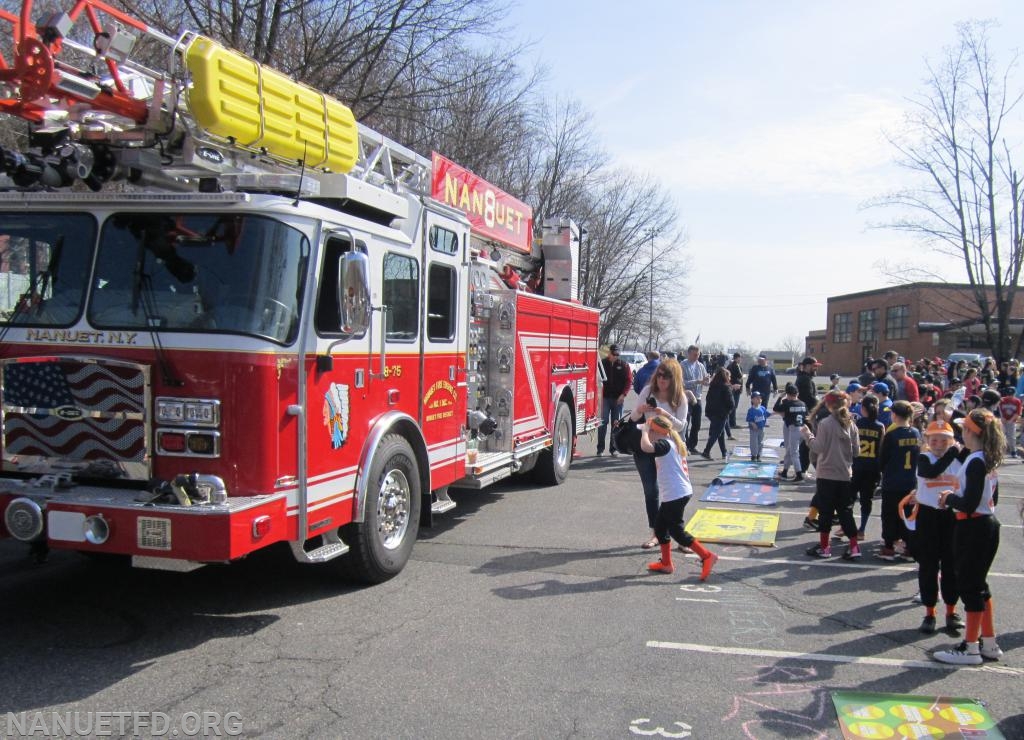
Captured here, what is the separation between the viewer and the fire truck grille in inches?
189

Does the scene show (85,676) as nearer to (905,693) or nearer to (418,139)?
(905,693)

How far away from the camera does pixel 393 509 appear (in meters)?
6.20

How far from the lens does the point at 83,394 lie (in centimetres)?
487

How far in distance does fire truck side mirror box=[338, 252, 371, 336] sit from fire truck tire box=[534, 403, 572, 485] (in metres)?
5.61

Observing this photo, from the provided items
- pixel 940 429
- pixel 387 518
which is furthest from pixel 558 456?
pixel 940 429

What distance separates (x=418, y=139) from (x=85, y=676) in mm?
15714

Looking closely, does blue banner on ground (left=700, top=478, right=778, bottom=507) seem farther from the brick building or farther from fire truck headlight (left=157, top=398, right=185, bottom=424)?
the brick building

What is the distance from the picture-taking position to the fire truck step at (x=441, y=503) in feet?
22.6

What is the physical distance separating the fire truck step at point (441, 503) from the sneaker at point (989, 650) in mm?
3998

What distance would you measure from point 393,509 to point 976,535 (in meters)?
3.93

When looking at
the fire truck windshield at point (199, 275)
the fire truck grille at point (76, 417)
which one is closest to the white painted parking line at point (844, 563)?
the fire truck windshield at point (199, 275)

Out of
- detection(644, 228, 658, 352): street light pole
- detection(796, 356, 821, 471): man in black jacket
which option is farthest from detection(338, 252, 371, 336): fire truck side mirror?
detection(644, 228, 658, 352): street light pole

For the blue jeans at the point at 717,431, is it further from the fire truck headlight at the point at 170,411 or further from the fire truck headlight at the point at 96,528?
the fire truck headlight at the point at 96,528
